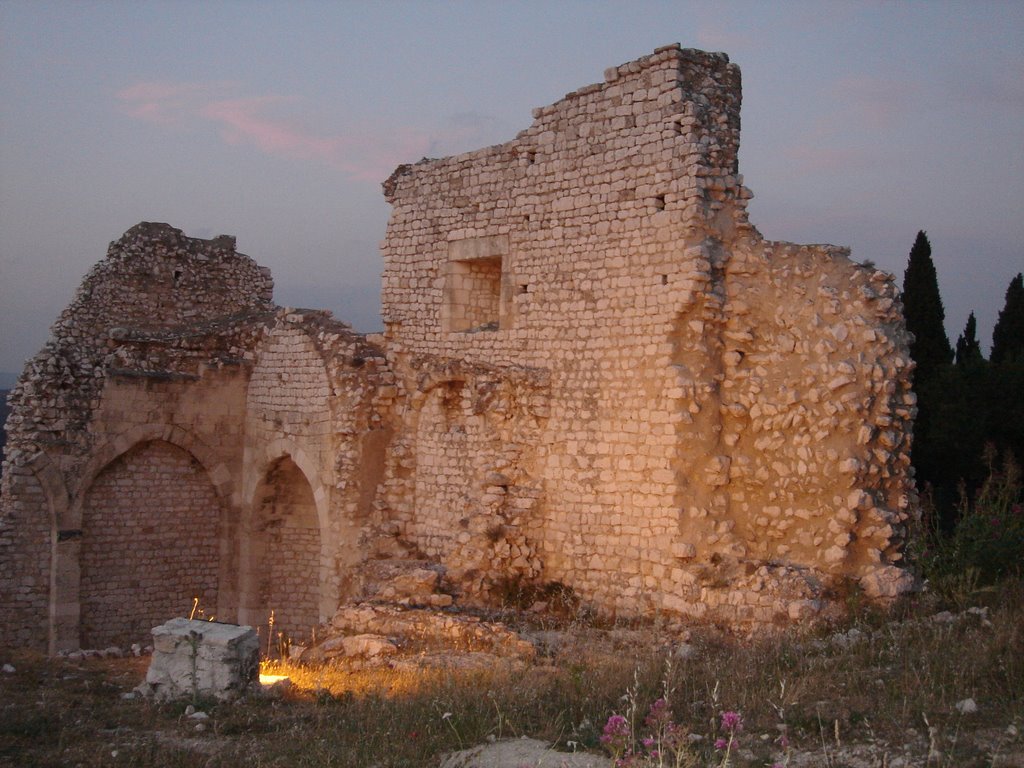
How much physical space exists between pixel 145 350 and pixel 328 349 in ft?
9.77

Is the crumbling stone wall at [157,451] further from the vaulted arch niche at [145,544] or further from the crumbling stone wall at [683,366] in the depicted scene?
the crumbling stone wall at [683,366]

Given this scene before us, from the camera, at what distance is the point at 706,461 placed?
9.10 m

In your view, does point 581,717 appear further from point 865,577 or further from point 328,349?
point 328,349

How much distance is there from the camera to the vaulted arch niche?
13.3 metres

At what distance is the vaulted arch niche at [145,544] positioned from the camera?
43.8 feet

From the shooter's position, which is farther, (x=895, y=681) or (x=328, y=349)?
(x=328, y=349)

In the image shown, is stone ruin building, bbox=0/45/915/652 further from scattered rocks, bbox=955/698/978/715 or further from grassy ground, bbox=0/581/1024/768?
scattered rocks, bbox=955/698/978/715

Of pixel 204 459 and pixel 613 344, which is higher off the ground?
pixel 613 344

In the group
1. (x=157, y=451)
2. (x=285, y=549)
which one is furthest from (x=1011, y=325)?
(x=157, y=451)

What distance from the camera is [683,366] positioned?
363 inches

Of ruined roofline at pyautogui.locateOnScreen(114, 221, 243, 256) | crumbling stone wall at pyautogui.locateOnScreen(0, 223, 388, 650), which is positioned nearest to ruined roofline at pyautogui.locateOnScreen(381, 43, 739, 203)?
crumbling stone wall at pyautogui.locateOnScreen(0, 223, 388, 650)

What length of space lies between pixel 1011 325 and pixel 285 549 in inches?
526

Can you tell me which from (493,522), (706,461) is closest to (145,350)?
(493,522)

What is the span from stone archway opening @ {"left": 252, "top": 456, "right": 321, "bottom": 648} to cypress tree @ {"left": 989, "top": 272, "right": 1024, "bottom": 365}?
490 inches
